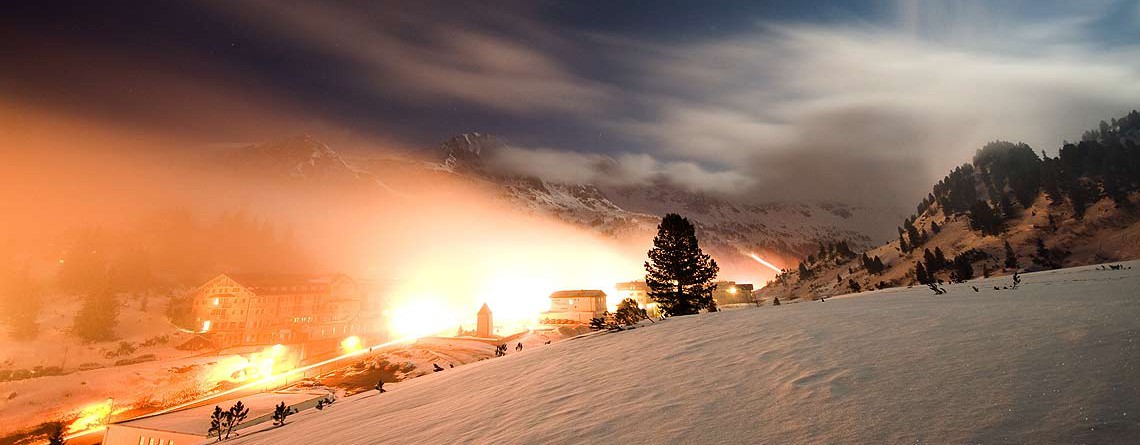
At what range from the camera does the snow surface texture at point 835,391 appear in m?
3.25

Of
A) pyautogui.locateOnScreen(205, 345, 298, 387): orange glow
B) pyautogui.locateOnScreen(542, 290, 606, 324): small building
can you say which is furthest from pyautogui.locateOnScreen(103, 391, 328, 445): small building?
pyautogui.locateOnScreen(542, 290, 606, 324): small building

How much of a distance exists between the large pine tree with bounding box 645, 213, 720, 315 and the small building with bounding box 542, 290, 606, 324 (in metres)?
47.4

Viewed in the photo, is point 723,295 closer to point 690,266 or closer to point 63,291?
point 690,266

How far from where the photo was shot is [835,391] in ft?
14.7

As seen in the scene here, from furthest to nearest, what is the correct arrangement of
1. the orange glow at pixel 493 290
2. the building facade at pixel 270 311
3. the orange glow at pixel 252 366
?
1. the orange glow at pixel 493 290
2. the building facade at pixel 270 311
3. the orange glow at pixel 252 366

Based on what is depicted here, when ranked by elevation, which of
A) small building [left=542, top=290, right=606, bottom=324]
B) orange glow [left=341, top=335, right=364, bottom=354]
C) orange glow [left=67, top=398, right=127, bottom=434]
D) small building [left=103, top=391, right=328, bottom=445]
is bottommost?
orange glow [left=67, top=398, right=127, bottom=434]

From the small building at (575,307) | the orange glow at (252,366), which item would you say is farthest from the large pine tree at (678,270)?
the orange glow at (252,366)

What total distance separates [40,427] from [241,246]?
4404 inches

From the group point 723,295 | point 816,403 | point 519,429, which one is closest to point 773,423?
point 816,403

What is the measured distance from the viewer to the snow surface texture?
10.7 feet

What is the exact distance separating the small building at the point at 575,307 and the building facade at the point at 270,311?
39672 millimetres

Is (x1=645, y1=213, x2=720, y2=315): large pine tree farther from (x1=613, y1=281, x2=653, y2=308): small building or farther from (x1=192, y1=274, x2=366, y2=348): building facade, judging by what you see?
(x1=192, y1=274, x2=366, y2=348): building facade

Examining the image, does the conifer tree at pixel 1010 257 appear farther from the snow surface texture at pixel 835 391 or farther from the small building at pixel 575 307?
the snow surface texture at pixel 835 391

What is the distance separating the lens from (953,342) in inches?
233
